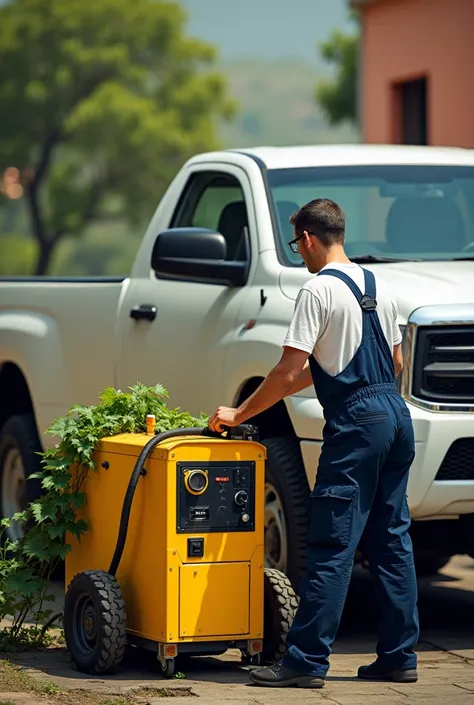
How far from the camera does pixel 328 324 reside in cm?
565

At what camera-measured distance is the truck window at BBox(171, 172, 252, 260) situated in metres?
7.93

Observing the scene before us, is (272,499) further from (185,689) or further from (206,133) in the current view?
(206,133)

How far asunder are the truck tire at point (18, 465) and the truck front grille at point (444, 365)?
306 centimetres

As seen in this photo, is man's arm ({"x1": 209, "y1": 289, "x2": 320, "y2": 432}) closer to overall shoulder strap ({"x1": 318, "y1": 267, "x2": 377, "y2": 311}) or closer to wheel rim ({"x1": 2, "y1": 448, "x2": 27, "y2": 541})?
overall shoulder strap ({"x1": 318, "y1": 267, "x2": 377, "y2": 311})

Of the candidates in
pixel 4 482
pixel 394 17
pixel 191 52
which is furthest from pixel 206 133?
pixel 4 482

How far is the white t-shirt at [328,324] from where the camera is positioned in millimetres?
5625

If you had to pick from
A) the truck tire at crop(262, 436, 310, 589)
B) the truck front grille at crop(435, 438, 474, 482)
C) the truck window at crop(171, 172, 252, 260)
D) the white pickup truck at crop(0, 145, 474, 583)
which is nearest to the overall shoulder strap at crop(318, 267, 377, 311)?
the white pickup truck at crop(0, 145, 474, 583)

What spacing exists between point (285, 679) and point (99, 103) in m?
84.3

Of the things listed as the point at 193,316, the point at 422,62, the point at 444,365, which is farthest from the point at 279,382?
the point at 422,62

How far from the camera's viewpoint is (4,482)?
945 cm

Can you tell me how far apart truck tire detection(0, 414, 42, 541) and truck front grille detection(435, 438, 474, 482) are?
3.05 m

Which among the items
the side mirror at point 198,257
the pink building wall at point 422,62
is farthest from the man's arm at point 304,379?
the pink building wall at point 422,62

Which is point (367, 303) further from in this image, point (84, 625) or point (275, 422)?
point (84, 625)

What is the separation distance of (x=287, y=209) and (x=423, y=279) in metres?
1.07
